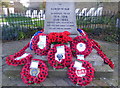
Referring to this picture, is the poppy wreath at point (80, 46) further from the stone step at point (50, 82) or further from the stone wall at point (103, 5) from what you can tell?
the stone wall at point (103, 5)

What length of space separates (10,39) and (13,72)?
3652mm

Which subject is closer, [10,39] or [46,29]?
[46,29]

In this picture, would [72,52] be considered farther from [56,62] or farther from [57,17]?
[57,17]

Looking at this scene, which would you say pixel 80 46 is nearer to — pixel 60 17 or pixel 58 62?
pixel 58 62

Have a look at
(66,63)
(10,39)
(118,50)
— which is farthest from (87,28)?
(66,63)

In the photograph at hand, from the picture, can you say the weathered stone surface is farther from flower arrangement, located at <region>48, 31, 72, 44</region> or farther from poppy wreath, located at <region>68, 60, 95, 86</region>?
poppy wreath, located at <region>68, 60, 95, 86</region>

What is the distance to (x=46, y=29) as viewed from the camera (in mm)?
4227

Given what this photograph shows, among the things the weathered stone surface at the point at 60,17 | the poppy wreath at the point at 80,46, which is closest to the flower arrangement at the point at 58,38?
the poppy wreath at the point at 80,46

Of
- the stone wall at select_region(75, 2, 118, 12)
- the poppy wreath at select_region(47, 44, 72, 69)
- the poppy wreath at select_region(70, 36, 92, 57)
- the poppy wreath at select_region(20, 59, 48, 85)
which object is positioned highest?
the stone wall at select_region(75, 2, 118, 12)

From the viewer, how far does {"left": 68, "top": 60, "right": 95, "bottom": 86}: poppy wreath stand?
308cm

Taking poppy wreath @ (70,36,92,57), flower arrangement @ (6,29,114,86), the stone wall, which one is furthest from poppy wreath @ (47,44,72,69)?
the stone wall

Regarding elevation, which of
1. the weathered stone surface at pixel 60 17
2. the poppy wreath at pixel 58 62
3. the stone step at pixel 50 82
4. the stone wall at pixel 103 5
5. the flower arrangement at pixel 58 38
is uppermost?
the stone wall at pixel 103 5

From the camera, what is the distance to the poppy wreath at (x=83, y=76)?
3078mm

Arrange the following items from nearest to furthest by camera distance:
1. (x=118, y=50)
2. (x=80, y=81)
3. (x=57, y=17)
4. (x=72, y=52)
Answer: (x=80, y=81)
(x=72, y=52)
(x=57, y=17)
(x=118, y=50)
